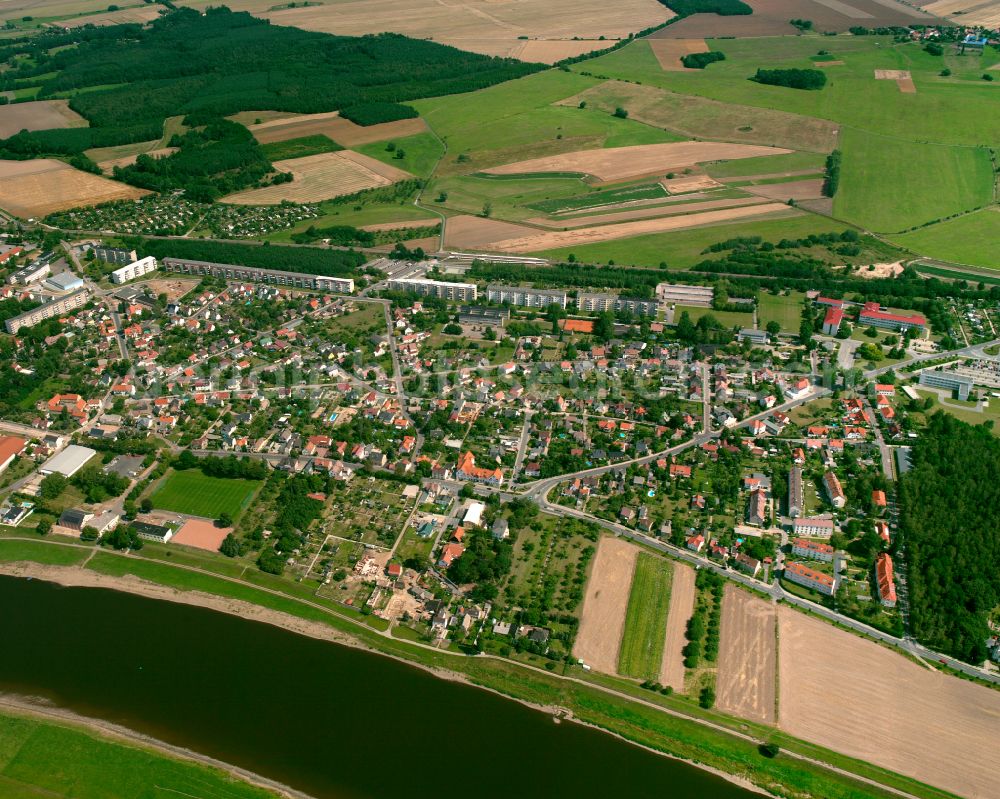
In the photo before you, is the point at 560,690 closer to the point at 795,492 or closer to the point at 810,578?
the point at 810,578

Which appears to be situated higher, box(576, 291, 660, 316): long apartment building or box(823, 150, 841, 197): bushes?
box(823, 150, 841, 197): bushes

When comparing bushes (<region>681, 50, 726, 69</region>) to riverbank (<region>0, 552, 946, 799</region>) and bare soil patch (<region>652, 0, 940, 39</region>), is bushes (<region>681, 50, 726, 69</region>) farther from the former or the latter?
riverbank (<region>0, 552, 946, 799</region>)

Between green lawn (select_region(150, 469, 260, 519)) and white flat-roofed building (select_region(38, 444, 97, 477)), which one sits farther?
white flat-roofed building (select_region(38, 444, 97, 477))

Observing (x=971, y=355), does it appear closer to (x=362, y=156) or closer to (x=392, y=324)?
(x=392, y=324)

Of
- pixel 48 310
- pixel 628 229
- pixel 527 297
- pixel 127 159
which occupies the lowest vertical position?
pixel 48 310

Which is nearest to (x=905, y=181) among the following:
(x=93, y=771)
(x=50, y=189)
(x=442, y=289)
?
(x=442, y=289)

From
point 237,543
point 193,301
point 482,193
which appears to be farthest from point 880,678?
point 482,193

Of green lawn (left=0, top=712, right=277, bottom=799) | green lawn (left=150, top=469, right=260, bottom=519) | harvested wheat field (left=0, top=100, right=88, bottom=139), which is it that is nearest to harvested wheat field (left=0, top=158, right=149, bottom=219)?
harvested wheat field (left=0, top=100, right=88, bottom=139)

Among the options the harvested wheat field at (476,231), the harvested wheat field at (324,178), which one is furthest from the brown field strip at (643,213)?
the harvested wheat field at (324,178)
